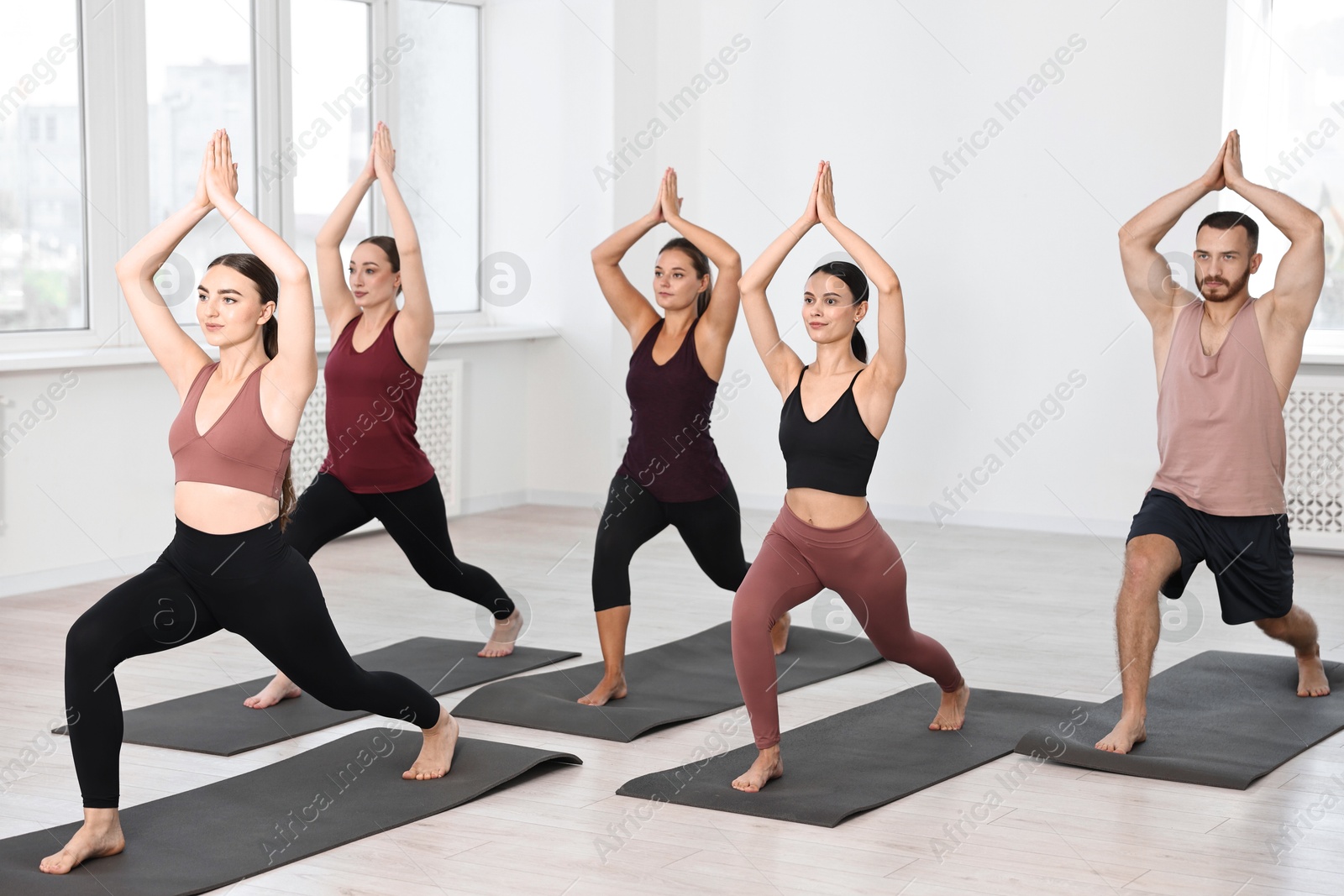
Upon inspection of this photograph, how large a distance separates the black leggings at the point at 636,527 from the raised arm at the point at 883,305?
2.68ft

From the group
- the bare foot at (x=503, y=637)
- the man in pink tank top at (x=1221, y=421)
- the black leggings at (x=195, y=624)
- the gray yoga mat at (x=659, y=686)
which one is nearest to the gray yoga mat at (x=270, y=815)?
the black leggings at (x=195, y=624)

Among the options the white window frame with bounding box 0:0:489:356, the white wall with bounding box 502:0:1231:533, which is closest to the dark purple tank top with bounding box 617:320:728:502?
the white window frame with bounding box 0:0:489:356

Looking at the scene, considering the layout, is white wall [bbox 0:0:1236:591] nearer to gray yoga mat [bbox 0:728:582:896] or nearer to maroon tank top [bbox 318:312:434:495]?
maroon tank top [bbox 318:312:434:495]

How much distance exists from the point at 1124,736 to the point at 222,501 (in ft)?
6.71

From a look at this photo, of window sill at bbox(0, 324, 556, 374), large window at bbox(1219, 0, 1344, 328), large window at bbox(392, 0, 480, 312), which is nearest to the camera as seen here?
window sill at bbox(0, 324, 556, 374)

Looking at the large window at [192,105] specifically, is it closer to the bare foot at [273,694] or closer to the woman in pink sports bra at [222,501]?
the bare foot at [273,694]

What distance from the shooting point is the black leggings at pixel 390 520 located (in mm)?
4027

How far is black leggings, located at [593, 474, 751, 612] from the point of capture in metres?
3.95

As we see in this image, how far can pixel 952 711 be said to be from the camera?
3.73 m

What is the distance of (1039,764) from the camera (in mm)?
3461

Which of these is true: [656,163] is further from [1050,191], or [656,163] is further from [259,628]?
[259,628]

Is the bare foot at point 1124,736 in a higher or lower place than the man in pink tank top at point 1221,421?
lower

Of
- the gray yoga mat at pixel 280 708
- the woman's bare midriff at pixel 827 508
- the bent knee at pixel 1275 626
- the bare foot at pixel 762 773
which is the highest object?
the woman's bare midriff at pixel 827 508

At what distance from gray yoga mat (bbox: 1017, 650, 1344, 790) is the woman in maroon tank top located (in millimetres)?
1729
